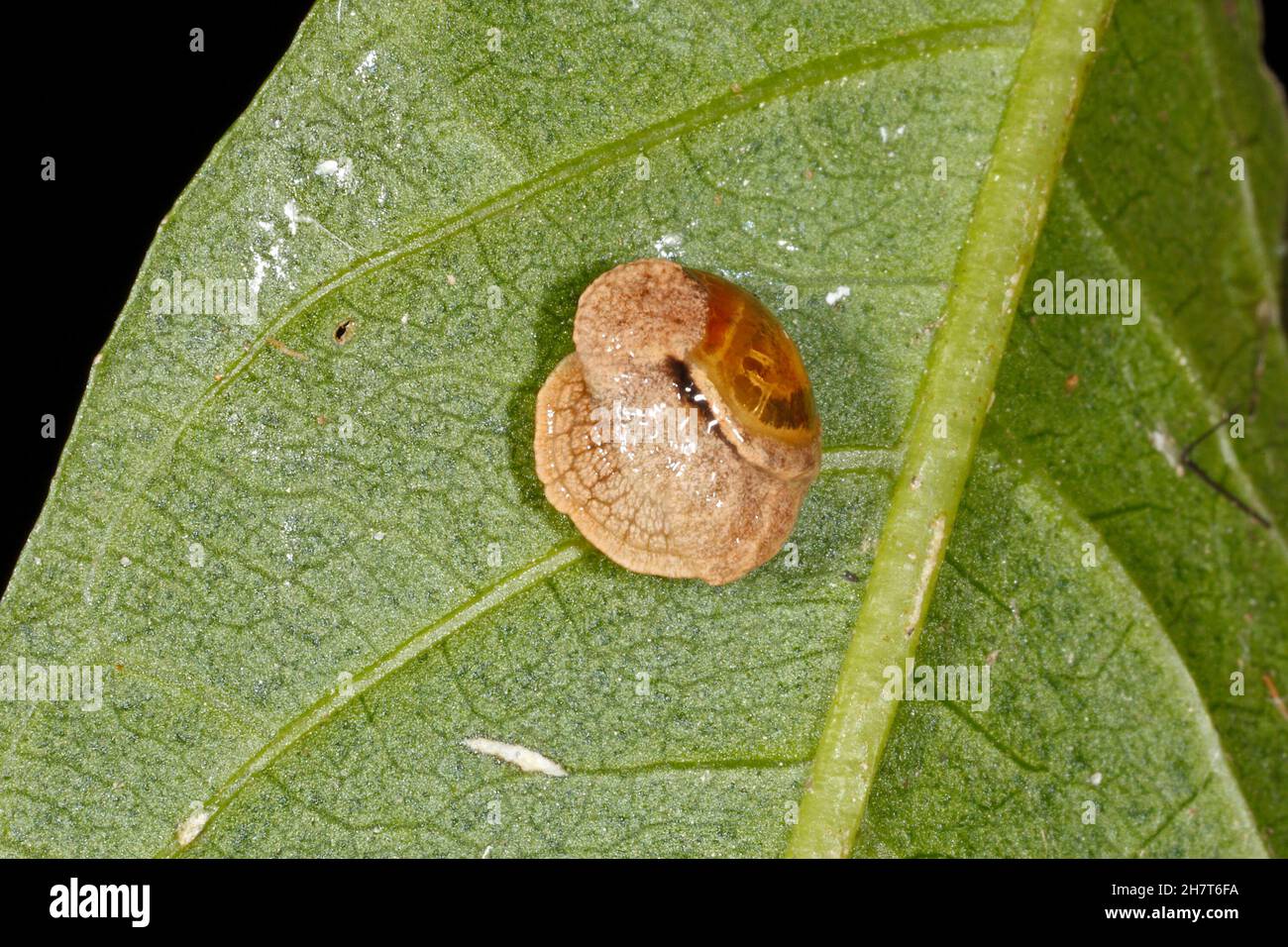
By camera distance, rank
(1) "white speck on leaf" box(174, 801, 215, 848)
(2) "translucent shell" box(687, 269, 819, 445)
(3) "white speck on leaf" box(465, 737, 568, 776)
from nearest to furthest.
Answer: (2) "translucent shell" box(687, 269, 819, 445), (1) "white speck on leaf" box(174, 801, 215, 848), (3) "white speck on leaf" box(465, 737, 568, 776)

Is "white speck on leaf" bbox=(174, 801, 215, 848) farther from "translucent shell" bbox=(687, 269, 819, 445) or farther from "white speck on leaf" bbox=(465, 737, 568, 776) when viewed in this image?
"translucent shell" bbox=(687, 269, 819, 445)

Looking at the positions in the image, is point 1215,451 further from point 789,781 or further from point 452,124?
point 452,124

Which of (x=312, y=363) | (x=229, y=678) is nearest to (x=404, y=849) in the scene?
(x=229, y=678)

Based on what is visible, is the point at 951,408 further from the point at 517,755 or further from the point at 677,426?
the point at 517,755

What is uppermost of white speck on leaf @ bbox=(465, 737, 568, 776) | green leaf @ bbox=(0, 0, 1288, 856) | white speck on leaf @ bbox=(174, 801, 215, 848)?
green leaf @ bbox=(0, 0, 1288, 856)

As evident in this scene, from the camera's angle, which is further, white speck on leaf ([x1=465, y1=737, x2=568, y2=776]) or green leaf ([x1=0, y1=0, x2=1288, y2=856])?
white speck on leaf ([x1=465, y1=737, x2=568, y2=776])

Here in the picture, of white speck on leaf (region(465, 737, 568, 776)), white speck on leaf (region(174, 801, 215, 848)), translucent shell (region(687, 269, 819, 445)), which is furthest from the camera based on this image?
white speck on leaf (region(465, 737, 568, 776))

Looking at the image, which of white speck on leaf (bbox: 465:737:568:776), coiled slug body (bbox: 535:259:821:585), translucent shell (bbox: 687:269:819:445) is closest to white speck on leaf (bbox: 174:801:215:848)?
white speck on leaf (bbox: 465:737:568:776)
